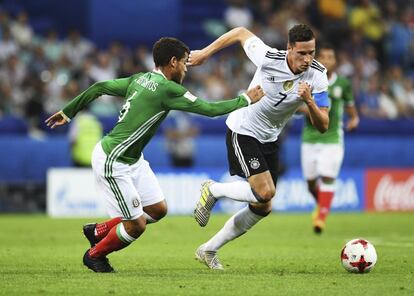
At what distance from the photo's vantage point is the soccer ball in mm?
9602

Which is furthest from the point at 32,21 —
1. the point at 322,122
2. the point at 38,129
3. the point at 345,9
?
the point at 322,122

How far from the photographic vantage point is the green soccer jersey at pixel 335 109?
50.5 feet

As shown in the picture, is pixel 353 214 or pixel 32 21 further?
pixel 32 21

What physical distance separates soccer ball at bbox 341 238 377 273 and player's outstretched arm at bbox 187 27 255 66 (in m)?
2.36

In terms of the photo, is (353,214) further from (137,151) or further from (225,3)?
(137,151)

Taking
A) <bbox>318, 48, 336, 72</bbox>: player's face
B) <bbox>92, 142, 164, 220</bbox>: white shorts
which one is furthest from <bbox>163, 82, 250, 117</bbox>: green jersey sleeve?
<bbox>318, 48, 336, 72</bbox>: player's face

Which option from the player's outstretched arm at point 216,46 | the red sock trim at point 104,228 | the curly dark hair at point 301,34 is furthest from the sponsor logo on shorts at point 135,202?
the curly dark hair at point 301,34

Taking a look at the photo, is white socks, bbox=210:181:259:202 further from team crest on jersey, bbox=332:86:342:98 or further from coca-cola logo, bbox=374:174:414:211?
coca-cola logo, bbox=374:174:414:211

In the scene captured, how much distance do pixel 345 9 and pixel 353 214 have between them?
26.8ft

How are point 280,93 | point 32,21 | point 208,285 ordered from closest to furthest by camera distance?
1. point 208,285
2. point 280,93
3. point 32,21

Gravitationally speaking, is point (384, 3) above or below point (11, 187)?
above

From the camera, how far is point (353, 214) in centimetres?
2048

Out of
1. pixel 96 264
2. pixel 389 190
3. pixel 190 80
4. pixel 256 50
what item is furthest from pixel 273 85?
pixel 190 80

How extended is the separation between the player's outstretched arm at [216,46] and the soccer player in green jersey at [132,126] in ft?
0.59
